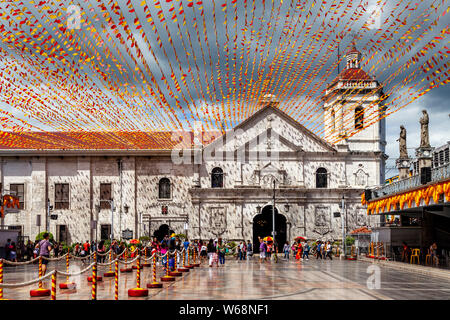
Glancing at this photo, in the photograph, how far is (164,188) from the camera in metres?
51.0

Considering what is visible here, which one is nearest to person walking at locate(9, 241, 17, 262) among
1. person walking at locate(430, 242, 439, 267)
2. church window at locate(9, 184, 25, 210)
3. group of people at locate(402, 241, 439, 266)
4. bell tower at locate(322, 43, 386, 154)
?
church window at locate(9, 184, 25, 210)

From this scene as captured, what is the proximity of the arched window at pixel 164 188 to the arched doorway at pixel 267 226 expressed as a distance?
25.9 ft

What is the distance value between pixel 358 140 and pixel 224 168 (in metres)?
12.3

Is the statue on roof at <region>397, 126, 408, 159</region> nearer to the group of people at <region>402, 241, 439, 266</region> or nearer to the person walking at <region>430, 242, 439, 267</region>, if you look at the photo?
the group of people at <region>402, 241, 439, 266</region>

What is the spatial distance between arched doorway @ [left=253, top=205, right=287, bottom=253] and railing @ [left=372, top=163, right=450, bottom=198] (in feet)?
43.8

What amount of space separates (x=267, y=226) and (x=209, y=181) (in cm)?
652

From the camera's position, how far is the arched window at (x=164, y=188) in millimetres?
50906

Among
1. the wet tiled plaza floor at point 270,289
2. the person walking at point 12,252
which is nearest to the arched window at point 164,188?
the person walking at point 12,252

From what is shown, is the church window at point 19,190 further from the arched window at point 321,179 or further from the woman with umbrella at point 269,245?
the arched window at point 321,179

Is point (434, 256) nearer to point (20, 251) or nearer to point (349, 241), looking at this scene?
point (349, 241)

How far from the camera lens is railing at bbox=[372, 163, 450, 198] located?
2538 centimetres

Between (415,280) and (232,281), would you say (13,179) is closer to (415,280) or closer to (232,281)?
Result: (232,281)

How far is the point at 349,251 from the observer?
157ft
